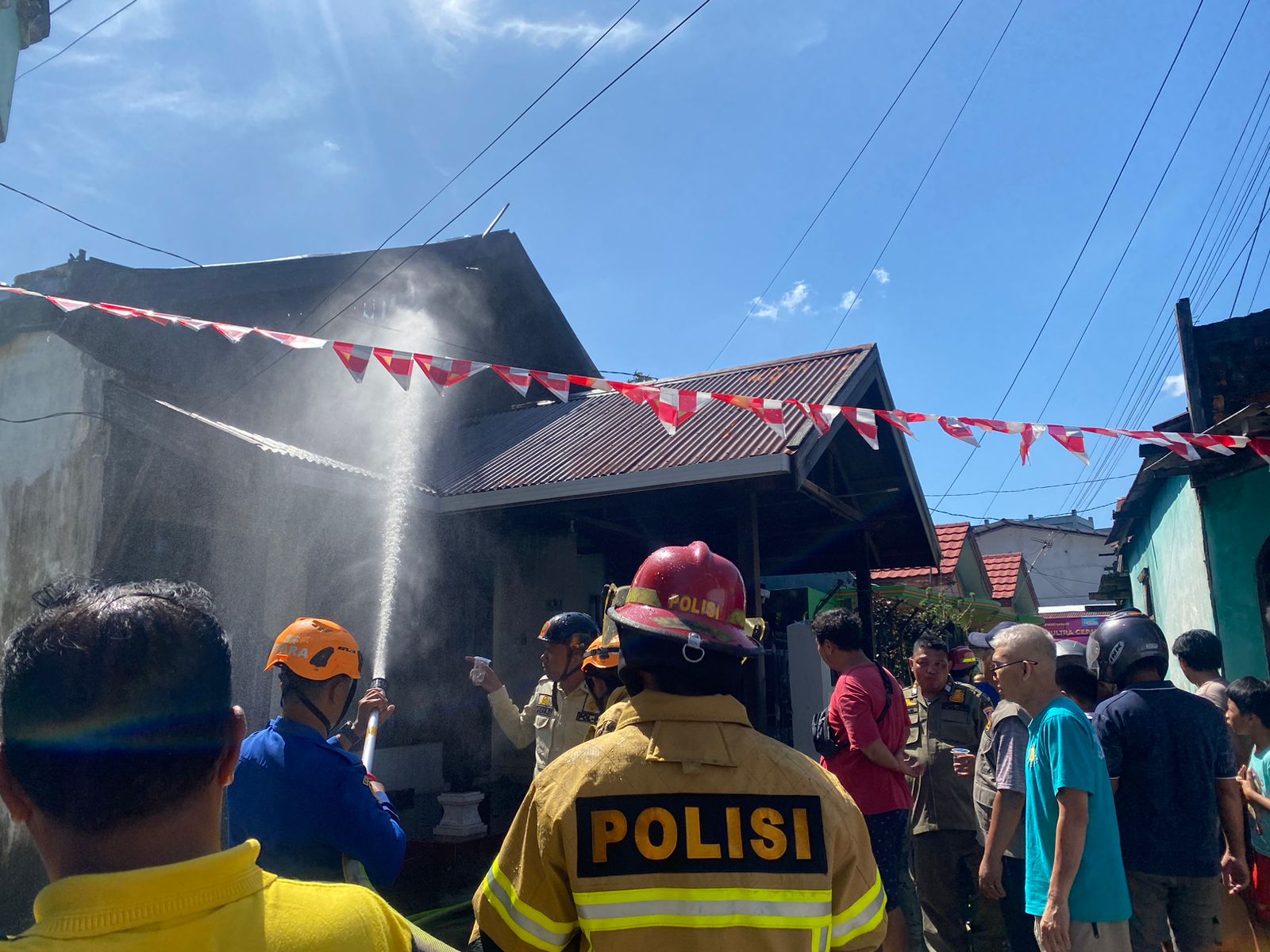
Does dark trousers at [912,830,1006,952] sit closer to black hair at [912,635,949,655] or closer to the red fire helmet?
black hair at [912,635,949,655]

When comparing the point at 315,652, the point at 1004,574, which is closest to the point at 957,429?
the point at 315,652

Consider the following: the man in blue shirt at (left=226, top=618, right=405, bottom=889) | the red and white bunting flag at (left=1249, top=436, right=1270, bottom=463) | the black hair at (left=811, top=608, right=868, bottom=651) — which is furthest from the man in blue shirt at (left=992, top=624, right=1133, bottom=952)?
the red and white bunting flag at (left=1249, top=436, right=1270, bottom=463)

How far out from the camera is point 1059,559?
129ft

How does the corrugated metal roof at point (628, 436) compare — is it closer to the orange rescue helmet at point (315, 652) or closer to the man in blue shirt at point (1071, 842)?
the man in blue shirt at point (1071, 842)

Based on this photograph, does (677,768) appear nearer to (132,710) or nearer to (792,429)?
(132,710)

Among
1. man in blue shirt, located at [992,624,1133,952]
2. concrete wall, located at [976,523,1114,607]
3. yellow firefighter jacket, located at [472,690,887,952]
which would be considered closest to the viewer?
yellow firefighter jacket, located at [472,690,887,952]

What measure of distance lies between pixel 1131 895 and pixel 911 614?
11.2 metres

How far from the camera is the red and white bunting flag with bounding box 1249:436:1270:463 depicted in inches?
242

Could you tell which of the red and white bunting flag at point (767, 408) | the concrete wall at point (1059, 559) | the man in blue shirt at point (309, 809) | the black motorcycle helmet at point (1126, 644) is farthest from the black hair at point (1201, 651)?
the concrete wall at point (1059, 559)

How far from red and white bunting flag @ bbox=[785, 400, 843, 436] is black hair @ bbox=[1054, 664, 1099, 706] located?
2598 mm

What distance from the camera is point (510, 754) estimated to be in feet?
27.8

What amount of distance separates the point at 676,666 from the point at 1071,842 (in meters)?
2.16

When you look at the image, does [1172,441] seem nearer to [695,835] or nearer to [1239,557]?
[1239,557]

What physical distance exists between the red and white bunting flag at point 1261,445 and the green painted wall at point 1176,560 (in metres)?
2.04
